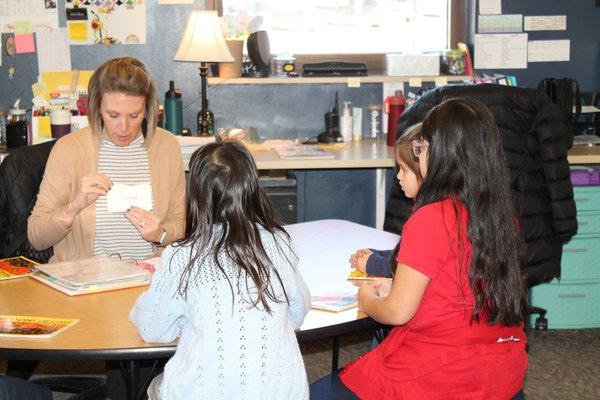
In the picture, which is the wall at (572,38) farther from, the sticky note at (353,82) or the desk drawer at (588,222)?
the desk drawer at (588,222)

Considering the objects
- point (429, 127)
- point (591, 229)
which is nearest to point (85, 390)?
point (429, 127)

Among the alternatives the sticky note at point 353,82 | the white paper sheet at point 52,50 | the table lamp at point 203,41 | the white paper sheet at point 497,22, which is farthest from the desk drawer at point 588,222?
the white paper sheet at point 52,50

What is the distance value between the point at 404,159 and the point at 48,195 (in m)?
1.12

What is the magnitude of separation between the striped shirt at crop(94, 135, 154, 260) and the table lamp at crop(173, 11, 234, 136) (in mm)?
1363

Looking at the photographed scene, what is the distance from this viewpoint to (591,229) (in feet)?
13.8

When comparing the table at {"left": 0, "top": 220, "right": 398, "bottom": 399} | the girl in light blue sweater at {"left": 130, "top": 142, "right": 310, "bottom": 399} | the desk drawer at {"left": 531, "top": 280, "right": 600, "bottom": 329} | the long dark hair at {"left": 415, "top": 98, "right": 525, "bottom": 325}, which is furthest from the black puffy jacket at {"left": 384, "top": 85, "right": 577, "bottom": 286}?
the girl in light blue sweater at {"left": 130, "top": 142, "right": 310, "bottom": 399}

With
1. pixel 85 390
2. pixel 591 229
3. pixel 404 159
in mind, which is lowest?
pixel 85 390

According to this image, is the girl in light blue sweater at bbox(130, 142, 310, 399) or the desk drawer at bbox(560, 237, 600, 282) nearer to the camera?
the girl in light blue sweater at bbox(130, 142, 310, 399)

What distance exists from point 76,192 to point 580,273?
2.42 m

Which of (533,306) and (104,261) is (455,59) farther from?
(104,261)

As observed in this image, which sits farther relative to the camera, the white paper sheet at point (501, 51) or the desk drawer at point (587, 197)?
the white paper sheet at point (501, 51)

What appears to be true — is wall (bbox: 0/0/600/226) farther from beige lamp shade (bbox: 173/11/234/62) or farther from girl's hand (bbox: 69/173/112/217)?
girl's hand (bbox: 69/173/112/217)

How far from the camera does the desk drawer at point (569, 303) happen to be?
4207 millimetres

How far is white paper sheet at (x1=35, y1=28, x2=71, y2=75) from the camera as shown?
4590mm
